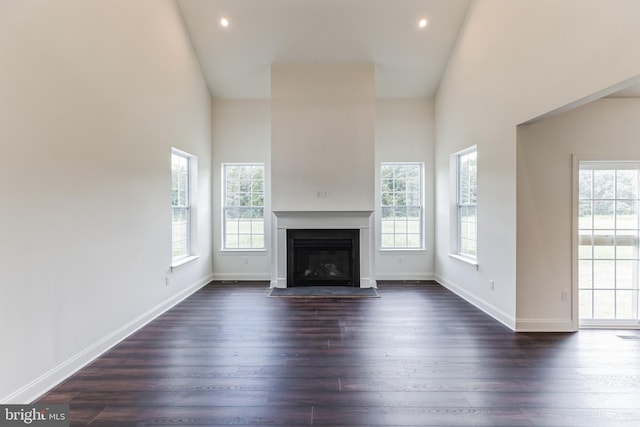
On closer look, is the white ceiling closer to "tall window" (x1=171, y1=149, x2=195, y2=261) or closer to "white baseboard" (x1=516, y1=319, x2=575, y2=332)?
"tall window" (x1=171, y1=149, x2=195, y2=261)

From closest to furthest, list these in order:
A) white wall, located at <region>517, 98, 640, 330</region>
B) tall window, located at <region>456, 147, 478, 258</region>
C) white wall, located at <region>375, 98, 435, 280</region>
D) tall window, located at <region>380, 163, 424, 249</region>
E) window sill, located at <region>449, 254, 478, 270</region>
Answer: white wall, located at <region>517, 98, 640, 330</region>
window sill, located at <region>449, 254, 478, 270</region>
tall window, located at <region>456, 147, 478, 258</region>
white wall, located at <region>375, 98, 435, 280</region>
tall window, located at <region>380, 163, 424, 249</region>

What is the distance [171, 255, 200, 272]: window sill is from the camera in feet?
14.6

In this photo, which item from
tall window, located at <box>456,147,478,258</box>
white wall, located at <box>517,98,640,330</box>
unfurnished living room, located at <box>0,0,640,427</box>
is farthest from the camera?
tall window, located at <box>456,147,478,258</box>

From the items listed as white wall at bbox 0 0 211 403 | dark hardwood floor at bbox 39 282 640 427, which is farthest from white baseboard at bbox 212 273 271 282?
dark hardwood floor at bbox 39 282 640 427

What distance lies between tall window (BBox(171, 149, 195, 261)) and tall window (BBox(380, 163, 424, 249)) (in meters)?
3.45

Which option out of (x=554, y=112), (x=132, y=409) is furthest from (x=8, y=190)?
(x=554, y=112)

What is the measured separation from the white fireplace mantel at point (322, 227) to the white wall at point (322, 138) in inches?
4.3

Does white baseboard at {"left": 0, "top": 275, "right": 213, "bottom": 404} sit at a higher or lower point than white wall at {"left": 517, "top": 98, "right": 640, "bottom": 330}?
lower

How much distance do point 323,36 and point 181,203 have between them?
3.41 meters

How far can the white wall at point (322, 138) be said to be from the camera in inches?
209

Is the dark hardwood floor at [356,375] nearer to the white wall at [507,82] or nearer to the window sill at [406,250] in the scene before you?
the white wall at [507,82]

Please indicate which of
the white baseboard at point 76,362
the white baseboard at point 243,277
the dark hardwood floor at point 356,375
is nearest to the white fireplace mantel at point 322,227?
the white baseboard at point 243,277

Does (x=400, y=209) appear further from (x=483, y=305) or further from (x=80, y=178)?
(x=80, y=178)

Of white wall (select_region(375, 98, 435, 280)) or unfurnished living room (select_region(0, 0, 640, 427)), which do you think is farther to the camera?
white wall (select_region(375, 98, 435, 280))
